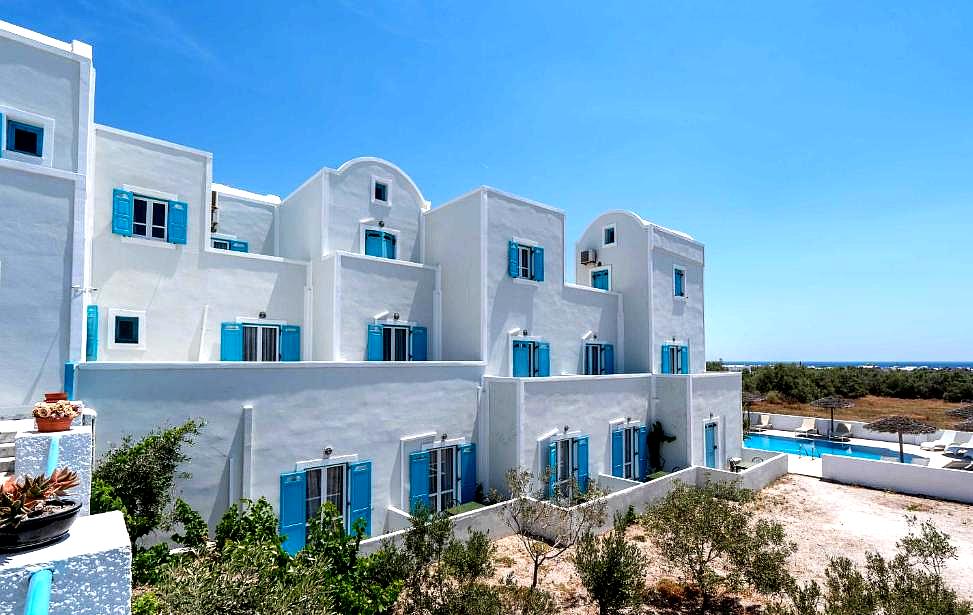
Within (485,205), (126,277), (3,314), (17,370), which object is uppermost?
(485,205)

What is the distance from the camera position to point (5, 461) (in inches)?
249

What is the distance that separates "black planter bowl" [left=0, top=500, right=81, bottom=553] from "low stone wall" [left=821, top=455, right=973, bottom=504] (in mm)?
25604

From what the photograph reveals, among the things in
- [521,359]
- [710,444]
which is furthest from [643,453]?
[521,359]

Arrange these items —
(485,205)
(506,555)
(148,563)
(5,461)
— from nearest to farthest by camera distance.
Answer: (5,461), (148,563), (506,555), (485,205)

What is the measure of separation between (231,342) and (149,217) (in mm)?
4183

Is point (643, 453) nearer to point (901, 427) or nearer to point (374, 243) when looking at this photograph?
point (901, 427)

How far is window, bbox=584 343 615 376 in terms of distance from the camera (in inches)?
828

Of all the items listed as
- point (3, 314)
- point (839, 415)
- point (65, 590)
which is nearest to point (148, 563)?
point (3, 314)

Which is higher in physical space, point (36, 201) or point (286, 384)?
point (36, 201)

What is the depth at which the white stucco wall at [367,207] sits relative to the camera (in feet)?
56.5

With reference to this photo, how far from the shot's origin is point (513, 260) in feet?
58.3

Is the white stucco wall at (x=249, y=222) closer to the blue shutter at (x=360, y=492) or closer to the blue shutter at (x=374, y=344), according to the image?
the blue shutter at (x=374, y=344)

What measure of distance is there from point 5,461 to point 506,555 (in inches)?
407

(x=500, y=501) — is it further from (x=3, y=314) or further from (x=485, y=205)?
(x=3, y=314)
